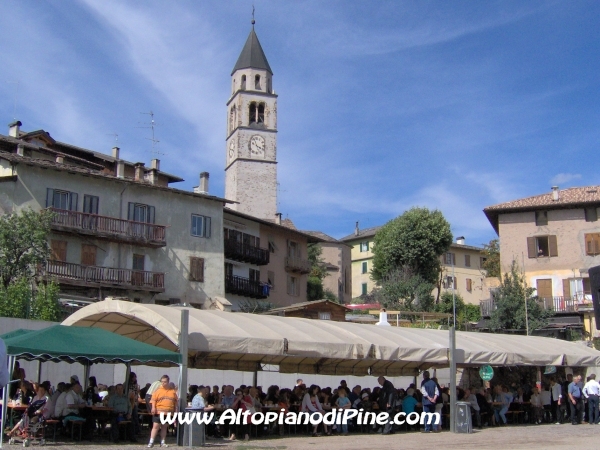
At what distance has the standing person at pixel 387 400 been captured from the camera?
19.8 m

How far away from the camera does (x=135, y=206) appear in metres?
42.1

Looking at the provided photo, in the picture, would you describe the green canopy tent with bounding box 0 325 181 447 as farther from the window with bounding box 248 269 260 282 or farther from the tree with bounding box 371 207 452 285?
the tree with bounding box 371 207 452 285

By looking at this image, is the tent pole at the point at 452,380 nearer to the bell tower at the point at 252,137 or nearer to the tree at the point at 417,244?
the tree at the point at 417,244

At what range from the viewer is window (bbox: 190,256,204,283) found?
44.6 metres

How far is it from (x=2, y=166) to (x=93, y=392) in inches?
932

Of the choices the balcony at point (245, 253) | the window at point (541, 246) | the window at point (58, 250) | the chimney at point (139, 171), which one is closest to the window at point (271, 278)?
the balcony at point (245, 253)

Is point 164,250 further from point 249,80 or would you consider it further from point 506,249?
point 249,80

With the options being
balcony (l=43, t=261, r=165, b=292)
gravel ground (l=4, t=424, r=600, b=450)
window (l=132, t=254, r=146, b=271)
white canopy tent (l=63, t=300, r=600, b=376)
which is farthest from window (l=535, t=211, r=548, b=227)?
gravel ground (l=4, t=424, r=600, b=450)

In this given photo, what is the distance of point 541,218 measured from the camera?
50.0 metres

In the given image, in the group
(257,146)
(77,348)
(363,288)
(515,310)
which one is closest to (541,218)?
(515,310)

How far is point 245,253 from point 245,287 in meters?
2.26

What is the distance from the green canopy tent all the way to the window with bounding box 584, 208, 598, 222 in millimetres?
Answer: 39298

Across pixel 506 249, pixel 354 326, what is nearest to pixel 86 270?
pixel 354 326

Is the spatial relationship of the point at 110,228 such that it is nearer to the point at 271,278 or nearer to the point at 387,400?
the point at 271,278
